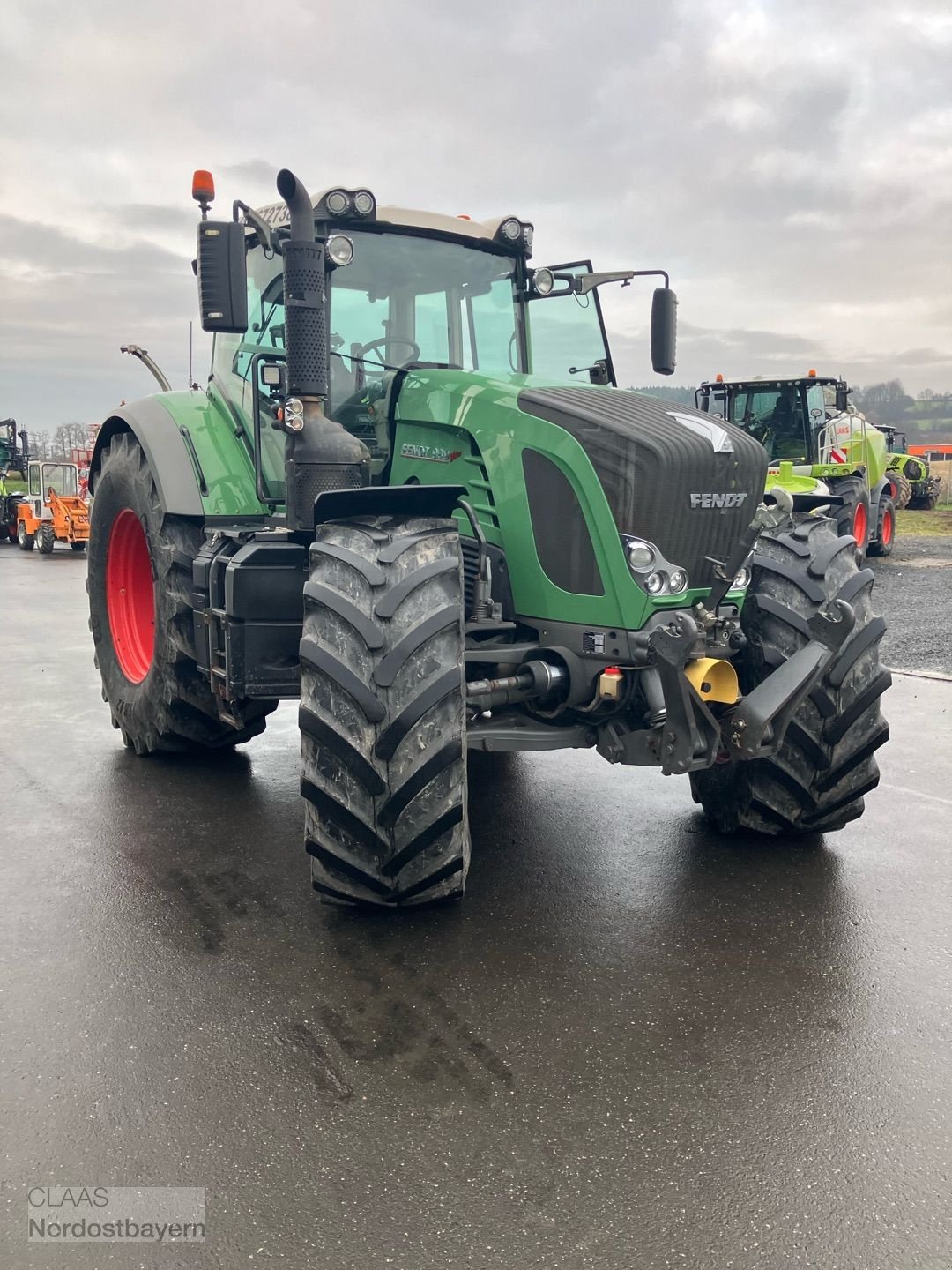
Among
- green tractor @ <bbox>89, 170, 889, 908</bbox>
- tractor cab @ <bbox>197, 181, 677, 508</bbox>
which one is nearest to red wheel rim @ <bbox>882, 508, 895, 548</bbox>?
tractor cab @ <bbox>197, 181, 677, 508</bbox>

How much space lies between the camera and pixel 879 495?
1755cm

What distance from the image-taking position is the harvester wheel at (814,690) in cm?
409

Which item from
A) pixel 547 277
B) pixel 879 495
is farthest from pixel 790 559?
pixel 879 495

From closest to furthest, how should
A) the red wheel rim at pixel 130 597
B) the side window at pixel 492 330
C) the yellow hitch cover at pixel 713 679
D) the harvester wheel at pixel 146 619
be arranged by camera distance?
the yellow hitch cover at pixel 713 679
the side window at pixel 492 330
the harvester wheel at pixel 146 619
the red wheel rim at pixel 130 597

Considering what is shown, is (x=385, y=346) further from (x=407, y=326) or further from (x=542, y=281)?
(x=542, y=281)

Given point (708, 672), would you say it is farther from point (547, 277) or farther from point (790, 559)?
point (547, 277)

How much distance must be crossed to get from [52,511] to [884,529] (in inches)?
669

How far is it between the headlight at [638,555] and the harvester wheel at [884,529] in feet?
49.8

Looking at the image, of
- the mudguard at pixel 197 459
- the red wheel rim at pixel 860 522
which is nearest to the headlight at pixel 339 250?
the mudguard at pixel 197 459

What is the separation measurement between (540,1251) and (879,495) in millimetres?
17266

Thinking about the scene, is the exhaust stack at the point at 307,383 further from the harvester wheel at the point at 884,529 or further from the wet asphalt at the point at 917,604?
the harvester wheel at the point at 884,529

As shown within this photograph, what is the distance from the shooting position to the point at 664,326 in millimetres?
5000

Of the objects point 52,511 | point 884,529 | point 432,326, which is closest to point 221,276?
point 432,326

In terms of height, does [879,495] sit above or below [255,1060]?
above
